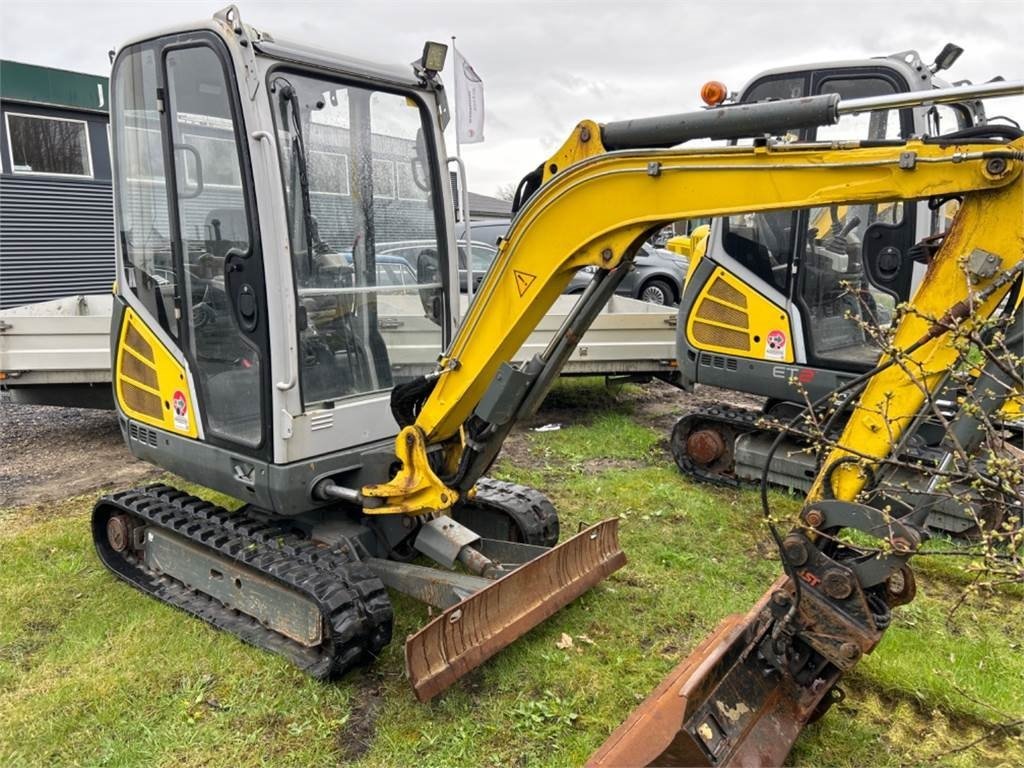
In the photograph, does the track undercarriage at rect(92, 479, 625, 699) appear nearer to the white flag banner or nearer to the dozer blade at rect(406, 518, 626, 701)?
the dozer blade at rect(406, 518, 626, 701)

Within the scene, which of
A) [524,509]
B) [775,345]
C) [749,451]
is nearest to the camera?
[524,509]

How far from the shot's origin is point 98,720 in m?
3.20

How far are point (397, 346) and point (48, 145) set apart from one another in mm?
11377

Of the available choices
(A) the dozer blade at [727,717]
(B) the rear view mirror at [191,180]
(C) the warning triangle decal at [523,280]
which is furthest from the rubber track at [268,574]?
(B) the rear view mirror at [191,180]

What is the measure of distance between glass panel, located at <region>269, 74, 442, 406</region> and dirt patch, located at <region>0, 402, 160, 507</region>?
3.34m

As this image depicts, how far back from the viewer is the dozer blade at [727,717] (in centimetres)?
254

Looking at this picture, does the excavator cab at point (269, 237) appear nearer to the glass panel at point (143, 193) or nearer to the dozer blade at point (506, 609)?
the glass panel at point (143, 193)

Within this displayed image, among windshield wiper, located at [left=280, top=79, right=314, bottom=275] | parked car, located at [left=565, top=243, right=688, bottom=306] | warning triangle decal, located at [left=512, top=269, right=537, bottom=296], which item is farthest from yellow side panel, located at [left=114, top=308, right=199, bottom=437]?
parked car, located at [left=565, top=243, right=688, bottom=306]

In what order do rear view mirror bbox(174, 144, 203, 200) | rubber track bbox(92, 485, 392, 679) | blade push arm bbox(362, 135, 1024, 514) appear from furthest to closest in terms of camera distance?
rear view mirror bbox(174, 144, 203, 200) → rubber track bbox(92, 485, 392, 679) → blade push arm bbox(362, 135, 1024, 514)

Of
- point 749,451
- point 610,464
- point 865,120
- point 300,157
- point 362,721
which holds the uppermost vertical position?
point 865,120

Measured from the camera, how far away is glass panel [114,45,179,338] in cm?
373

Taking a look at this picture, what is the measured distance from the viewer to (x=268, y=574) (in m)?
3.54

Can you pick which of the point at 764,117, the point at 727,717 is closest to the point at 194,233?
the point at 764,117

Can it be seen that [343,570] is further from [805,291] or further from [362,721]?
[805,291]
